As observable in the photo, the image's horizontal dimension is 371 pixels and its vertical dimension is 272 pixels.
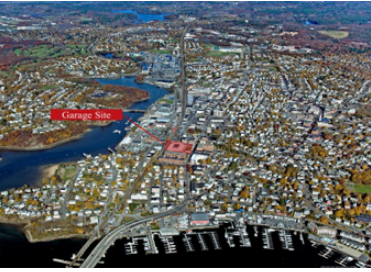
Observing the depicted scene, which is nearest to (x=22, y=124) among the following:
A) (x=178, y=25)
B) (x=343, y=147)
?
(x=343, y=147)

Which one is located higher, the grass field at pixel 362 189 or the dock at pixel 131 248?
the grass field at pixel 362 189

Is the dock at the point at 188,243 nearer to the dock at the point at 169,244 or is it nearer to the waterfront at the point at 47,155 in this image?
the dock at the point at 169,244

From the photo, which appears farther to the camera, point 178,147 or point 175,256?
point 178,147

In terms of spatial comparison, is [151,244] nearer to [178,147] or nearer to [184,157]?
[184,157]

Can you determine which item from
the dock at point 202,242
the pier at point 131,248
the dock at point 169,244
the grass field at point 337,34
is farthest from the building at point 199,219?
the grass field at point 337,34

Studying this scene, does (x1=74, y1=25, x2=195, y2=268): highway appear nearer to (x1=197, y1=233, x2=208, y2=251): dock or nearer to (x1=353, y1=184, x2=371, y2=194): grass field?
(x1=197, y1=233, x2=208, y2=251): dock

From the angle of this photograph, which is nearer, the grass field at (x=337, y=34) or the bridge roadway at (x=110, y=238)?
the bridge roadway at (x=110, y=238)

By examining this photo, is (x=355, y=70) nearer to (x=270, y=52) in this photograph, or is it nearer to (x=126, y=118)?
(x=270, y=52)

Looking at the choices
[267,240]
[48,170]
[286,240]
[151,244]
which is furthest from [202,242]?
[48,170]
